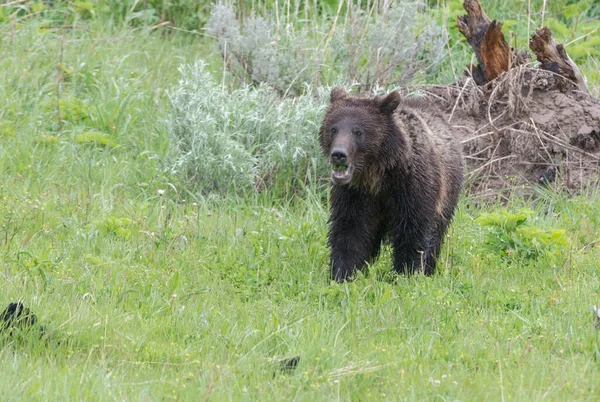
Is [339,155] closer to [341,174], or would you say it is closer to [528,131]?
A: [341,174]

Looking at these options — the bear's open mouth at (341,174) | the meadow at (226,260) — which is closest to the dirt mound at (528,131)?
the meadow at (226,260)

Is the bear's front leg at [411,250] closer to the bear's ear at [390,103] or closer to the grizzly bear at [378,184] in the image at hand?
the grizzly bear at [378,184]

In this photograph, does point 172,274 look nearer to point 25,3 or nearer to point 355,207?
point 355,207

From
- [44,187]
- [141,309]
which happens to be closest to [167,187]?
[44,187]

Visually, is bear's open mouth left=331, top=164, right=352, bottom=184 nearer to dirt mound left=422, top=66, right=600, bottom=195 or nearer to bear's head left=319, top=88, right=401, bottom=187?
bear's head left=319, top=88, right=401, bottom=187

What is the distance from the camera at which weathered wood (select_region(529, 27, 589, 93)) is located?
9023 millimetres

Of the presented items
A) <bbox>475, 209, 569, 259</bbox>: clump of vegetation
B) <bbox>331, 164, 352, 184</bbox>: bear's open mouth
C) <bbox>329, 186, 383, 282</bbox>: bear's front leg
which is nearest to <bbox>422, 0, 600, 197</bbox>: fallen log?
<bbox>475, 209, 569, 259</bbox>: clump of vegetation

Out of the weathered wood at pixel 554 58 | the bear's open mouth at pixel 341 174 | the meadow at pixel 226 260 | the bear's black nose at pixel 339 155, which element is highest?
the weathered wood at pixel 554 58

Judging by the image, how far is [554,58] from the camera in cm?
909

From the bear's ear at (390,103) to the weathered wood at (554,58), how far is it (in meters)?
2.84

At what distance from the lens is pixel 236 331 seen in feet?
18.1

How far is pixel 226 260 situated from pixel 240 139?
2.21 meters

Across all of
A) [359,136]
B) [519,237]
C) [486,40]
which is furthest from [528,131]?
[359,136]

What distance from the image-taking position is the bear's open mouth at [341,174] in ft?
21.2
